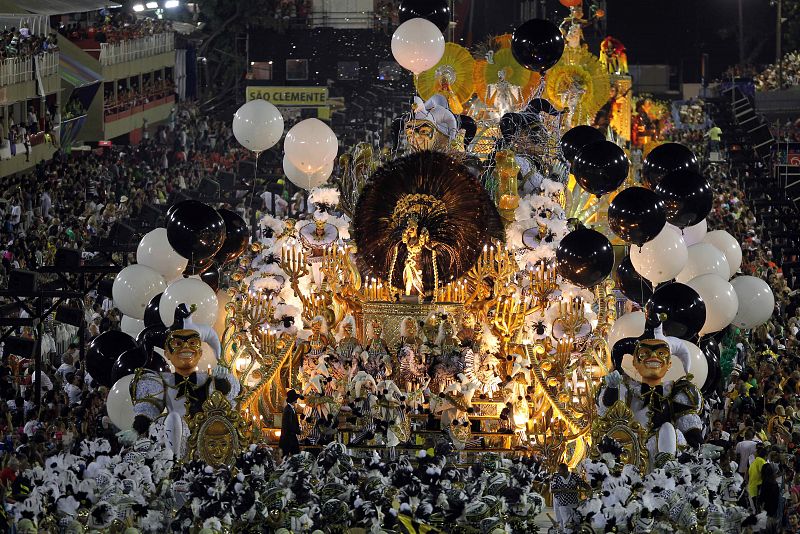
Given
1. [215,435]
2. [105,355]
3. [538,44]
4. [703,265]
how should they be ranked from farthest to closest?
[538,44] → [703,265] → [105,355] → [215,435]

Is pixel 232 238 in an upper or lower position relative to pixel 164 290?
upper

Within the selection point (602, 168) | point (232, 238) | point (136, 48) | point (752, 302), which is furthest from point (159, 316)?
point (136, 48)

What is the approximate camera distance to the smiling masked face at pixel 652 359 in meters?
15.8

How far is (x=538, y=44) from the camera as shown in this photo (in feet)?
72.6

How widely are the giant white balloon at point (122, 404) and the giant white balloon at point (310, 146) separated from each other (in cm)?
568

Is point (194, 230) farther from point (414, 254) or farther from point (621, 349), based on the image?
→ point (621, 349)

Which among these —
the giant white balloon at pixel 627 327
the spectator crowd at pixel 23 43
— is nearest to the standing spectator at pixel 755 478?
the giant white balloon at pixel 627 327

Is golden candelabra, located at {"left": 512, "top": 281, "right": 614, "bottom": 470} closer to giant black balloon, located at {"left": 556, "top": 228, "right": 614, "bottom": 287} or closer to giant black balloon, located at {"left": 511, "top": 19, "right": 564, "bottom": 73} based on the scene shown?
giant black balloon, located at {"left": 556, "top": 228, "right": 614, "bottom": 287}

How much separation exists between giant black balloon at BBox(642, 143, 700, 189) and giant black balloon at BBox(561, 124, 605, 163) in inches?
25.9

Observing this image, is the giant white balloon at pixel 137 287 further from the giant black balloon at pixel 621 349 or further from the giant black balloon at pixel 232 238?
the giant black balloon at pixel 621 349

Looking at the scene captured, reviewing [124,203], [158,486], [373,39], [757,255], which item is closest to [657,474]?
[158,486]

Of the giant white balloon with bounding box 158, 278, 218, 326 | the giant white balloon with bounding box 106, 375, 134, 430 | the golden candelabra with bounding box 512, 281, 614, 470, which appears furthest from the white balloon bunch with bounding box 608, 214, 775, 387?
the giant white balloon with bounding box 106, 375, 134, 430

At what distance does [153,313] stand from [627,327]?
16.7ft

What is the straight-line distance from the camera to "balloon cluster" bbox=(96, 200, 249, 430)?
17391 millimetres
